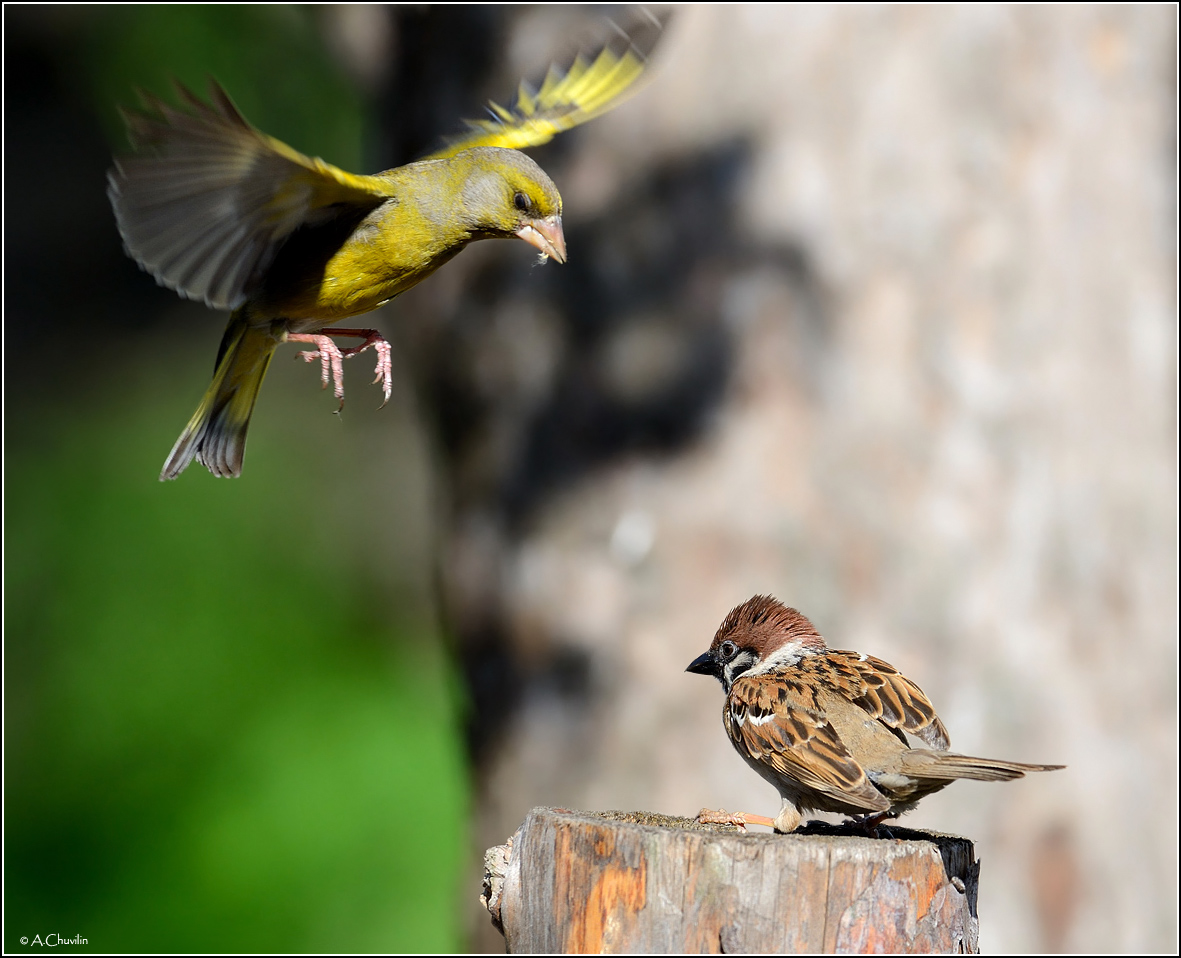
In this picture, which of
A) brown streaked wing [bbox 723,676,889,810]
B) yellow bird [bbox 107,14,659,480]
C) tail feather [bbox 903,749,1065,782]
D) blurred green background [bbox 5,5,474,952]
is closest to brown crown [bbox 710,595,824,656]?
brown streaked wing [bbox 723,676,889,810]

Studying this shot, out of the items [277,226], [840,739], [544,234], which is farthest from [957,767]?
[277,226]

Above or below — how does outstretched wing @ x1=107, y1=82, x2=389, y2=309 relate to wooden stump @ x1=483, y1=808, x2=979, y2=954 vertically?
above

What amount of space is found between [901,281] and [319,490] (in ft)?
21.5

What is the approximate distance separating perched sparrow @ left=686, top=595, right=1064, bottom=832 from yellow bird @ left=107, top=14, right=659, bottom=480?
4.14 ft

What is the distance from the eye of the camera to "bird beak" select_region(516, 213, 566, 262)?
344 cm

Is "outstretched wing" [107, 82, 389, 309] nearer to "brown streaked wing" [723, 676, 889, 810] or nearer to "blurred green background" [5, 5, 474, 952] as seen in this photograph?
"brown streaked wing" [723, 676, 889, 810]

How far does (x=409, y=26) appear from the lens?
231 inches

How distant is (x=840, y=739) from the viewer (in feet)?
10.0

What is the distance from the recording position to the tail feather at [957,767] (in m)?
2.67

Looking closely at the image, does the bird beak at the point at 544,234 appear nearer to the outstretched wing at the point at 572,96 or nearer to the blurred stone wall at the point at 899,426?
the outstretched wing at the point at 572,96

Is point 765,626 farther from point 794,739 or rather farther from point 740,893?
point 740,893

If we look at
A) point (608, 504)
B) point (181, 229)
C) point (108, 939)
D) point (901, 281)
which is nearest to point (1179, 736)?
point (901, 281)

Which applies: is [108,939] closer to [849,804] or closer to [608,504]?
[608,504]

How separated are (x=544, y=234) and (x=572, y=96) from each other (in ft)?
2.86
